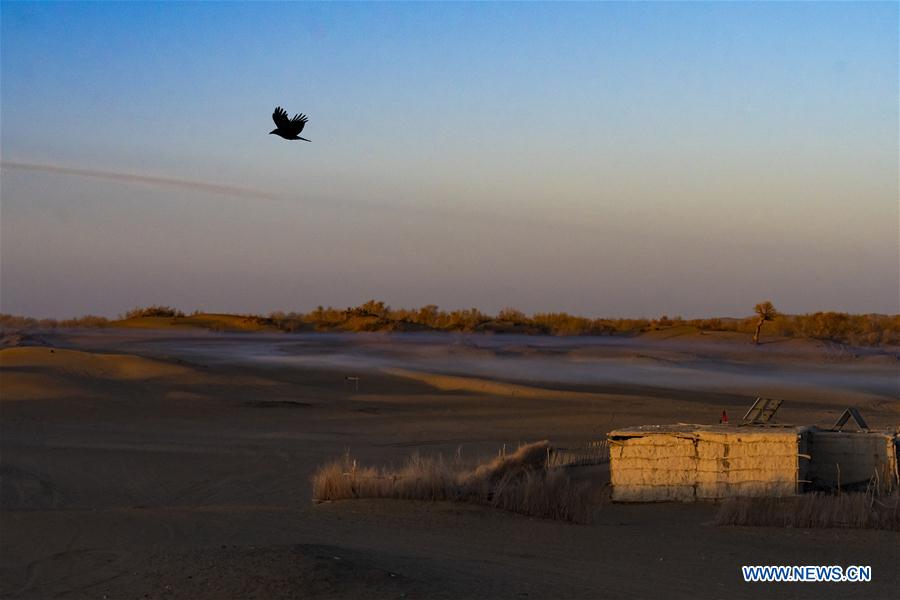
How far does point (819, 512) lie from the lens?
13312 mm

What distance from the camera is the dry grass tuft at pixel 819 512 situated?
13.1 m

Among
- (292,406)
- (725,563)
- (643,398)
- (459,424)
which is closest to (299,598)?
(725,563)

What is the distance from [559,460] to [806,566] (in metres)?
8.01

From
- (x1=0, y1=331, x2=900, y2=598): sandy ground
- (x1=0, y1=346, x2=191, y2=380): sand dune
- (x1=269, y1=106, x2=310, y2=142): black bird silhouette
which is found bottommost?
(x1=0, y1=331, x2=900, y2=598): sandy ground

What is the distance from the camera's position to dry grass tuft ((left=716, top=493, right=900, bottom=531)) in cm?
1305

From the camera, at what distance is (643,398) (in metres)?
35.2

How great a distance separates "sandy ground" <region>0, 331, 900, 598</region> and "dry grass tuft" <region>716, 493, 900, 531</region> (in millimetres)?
327

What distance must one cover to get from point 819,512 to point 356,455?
11327 millimetres

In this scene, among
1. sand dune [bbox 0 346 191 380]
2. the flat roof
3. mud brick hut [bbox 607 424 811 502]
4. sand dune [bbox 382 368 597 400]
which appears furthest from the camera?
sand dune [bbox 0 346 191 380]

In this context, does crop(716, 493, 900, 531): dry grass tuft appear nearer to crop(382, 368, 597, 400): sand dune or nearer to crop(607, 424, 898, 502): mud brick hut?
crop(607, 424, 898, 502): mud brick hut

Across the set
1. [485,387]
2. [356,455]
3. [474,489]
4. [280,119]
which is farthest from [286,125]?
[485,387]

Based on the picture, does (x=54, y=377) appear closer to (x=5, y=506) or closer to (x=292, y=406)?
(x=292, y=406)

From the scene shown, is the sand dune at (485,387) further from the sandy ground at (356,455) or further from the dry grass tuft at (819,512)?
the dry grass tuft at (819,512)

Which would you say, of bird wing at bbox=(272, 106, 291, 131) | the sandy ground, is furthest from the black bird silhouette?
the sandy ground
